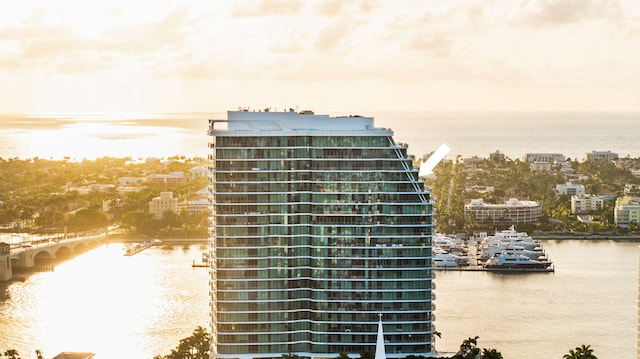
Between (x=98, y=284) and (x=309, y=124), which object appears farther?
(x=98, y=284)

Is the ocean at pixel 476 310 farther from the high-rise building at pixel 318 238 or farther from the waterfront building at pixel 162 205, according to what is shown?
the waterfront building at pixel 162 205

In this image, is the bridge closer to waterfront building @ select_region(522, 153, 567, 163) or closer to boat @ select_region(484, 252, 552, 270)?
boat @ select_region(484, 252, 552, 270)

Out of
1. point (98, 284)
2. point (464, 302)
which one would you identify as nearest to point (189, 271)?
point (98, 284)

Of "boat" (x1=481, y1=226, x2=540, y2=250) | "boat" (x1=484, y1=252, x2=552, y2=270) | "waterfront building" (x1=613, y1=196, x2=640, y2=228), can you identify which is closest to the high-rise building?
"boat" (x1=484, y1=252, x2=552, y2=270)

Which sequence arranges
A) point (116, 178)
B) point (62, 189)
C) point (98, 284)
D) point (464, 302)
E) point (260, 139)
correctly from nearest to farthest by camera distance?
point (260, 139)
point (464, 302)
point (98, 284)
point (62, 189)
point (116, 178)

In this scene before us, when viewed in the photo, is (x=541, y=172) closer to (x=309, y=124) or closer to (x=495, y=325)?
(x=495, y=325)

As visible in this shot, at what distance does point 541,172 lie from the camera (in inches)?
5728

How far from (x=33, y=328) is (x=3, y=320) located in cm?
357

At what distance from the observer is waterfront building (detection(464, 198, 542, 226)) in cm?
11019

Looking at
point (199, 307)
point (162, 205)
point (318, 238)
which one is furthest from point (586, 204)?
point (318, 238)

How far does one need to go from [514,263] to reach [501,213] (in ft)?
80.7

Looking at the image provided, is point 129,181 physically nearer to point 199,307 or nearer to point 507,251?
point 507,251

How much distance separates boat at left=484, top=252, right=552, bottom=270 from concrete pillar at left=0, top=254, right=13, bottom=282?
1362 inches

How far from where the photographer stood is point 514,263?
86.3m
